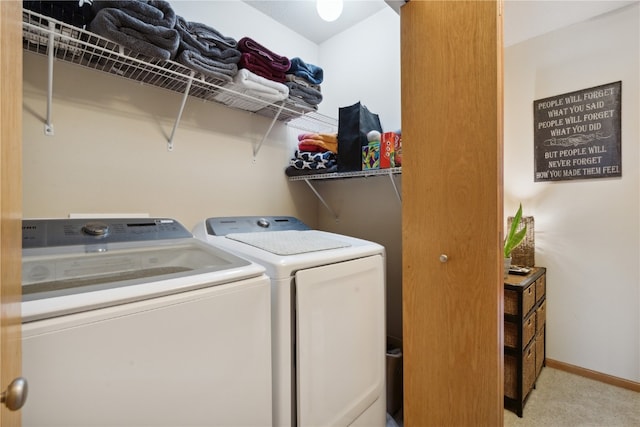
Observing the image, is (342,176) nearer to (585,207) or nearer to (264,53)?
A: (264,53)

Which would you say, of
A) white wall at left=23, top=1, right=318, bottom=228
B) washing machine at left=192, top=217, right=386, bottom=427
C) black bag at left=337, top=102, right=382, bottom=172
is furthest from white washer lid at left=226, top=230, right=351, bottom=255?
black bag at left=337, top=102, right=382, bottom=172

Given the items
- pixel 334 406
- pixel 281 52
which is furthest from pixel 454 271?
pixel 281 52

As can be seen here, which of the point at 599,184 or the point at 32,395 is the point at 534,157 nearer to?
the point at 599,184

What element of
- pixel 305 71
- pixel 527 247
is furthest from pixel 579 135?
pixel 305 71

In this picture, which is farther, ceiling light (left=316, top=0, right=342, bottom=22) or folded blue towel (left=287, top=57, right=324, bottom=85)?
folded blue towel (left=287, top=57, right=324, bottom=85)

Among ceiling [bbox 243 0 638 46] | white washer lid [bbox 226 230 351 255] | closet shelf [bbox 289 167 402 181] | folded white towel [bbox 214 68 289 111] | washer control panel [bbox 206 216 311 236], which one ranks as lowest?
white washer lid [bbox 226 230 351 255]

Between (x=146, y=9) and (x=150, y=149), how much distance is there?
27.1 inches

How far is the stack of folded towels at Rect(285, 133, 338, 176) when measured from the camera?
2.06 metres

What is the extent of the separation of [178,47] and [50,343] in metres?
1.29

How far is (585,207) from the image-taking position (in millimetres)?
2037

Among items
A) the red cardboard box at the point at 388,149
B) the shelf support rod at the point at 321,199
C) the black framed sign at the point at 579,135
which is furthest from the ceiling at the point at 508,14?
the shelf support rod at the point at 321,199

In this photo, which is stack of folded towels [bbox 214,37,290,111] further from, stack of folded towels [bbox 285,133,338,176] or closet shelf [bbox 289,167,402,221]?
closet shelf [bbox 289,167,402,221]

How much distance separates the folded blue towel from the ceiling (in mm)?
596

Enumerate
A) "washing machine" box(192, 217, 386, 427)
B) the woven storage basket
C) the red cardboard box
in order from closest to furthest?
"washing machine" box(192, 217, 386, 427) < the red cardboard box < the woven storage basket
